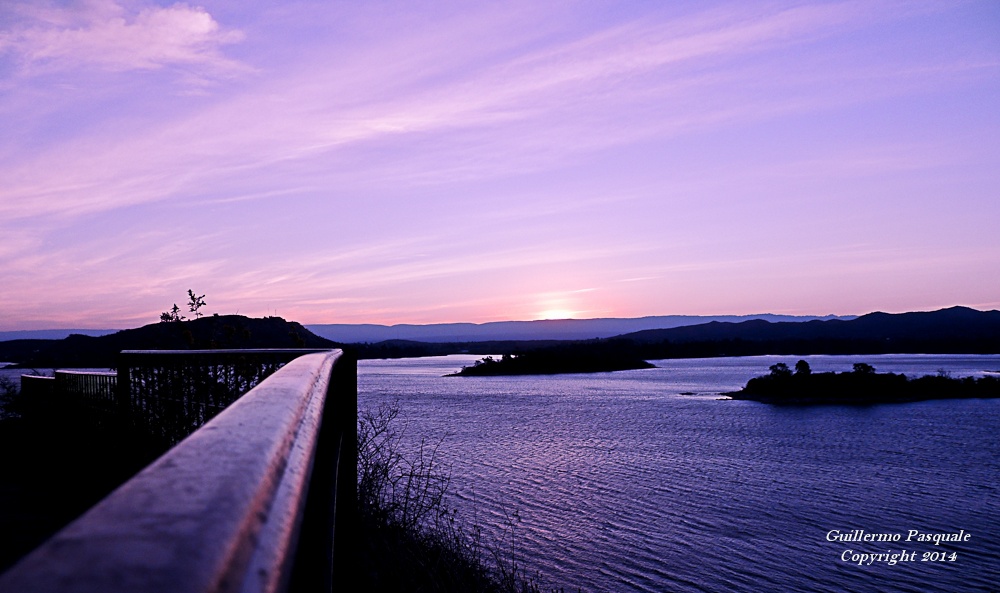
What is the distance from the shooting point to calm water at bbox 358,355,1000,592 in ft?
54.9

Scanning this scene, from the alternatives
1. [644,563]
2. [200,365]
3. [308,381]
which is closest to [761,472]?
[644,563]

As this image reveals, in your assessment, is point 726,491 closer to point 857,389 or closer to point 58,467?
point 58,467

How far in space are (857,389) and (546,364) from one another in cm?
5177

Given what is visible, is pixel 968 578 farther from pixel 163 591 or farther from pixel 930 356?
pixel 930 356

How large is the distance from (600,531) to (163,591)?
19.7 meters

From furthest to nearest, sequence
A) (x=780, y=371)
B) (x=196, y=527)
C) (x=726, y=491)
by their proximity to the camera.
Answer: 1. (x=780, y=371)
2. (x=726, y=491)
3. (x=196, y=527)

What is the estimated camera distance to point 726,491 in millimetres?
24484

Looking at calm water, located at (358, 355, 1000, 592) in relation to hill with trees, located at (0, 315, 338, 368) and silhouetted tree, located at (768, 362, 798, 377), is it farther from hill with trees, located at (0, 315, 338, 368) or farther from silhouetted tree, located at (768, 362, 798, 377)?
silhouetted tree, located at (768, 362, 798, 377)

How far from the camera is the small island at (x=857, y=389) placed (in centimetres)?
5684

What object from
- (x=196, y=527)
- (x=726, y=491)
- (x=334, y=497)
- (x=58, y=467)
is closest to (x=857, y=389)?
(x=726, y=491)

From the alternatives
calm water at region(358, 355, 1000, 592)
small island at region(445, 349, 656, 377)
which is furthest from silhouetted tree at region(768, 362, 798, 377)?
small island at region(445, 349, 656, 377)

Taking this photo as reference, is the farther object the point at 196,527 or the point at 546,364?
the point at 546,364

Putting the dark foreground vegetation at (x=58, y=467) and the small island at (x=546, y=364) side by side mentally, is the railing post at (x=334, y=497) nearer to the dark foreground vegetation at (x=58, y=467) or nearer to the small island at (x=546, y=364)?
the dark foreground vegetation at (x=58, y=467)

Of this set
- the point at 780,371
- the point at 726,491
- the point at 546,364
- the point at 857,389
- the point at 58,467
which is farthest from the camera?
the point at 546,364
